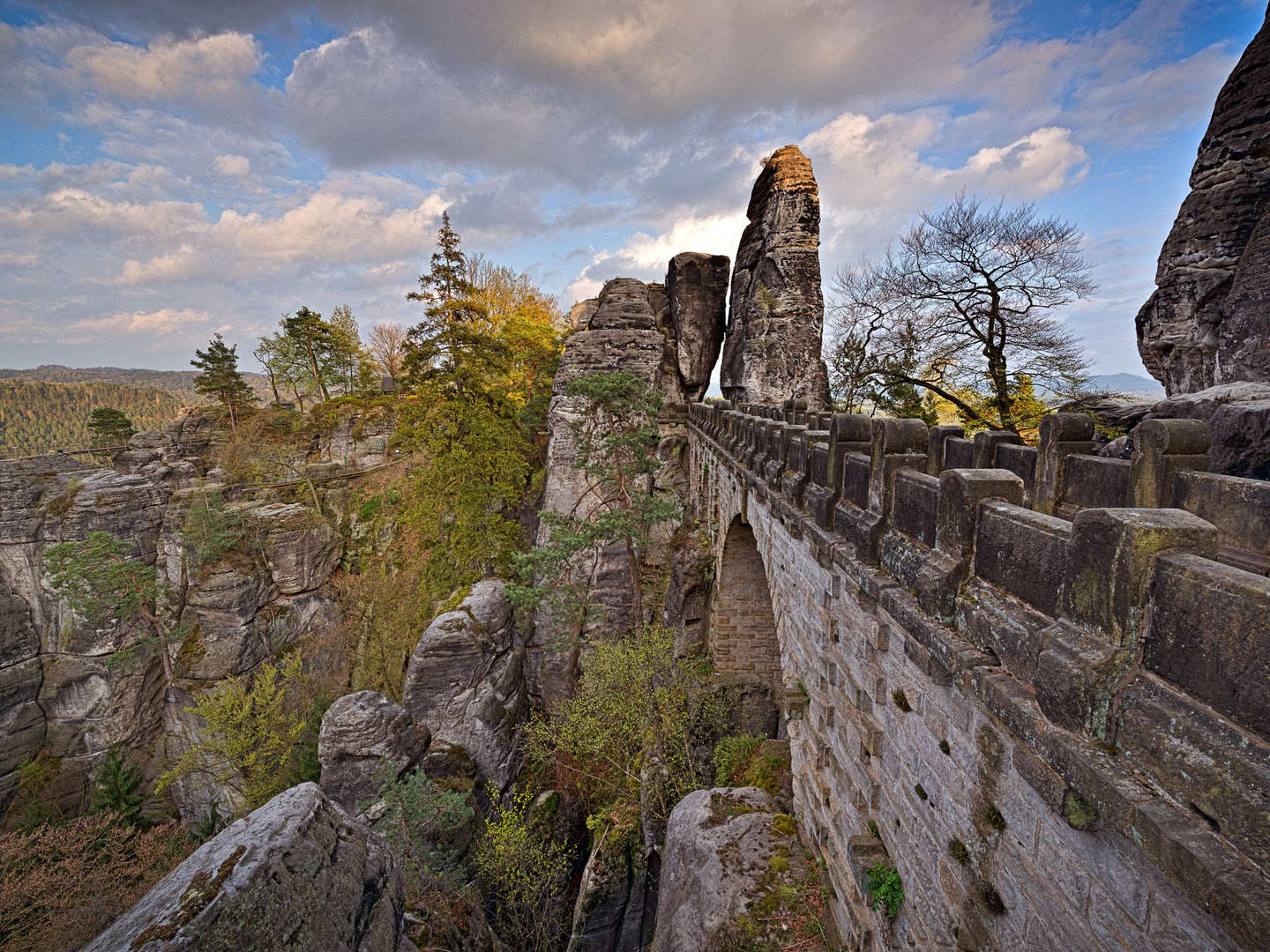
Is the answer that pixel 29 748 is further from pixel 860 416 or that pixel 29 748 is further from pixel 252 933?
pixel 860 416

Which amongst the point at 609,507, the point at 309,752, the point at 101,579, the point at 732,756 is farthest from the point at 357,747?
the point at 101,579

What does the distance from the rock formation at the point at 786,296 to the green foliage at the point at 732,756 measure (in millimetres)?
10395

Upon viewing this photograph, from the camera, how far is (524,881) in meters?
11.1

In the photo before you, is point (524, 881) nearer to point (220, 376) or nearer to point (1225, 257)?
point (1225, 257)

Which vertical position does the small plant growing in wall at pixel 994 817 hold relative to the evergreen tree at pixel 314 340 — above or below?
below

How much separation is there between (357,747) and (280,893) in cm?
801

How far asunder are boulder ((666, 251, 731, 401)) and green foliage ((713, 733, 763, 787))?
1478 cm

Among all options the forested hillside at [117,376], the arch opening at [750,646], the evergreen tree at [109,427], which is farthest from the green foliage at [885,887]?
the forested hillside at [117,376]

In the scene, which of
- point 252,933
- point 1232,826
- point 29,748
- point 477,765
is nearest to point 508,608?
point 477,765

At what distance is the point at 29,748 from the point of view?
62.2 ft

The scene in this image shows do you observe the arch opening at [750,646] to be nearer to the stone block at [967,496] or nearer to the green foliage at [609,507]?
the green foliage at [609,507]

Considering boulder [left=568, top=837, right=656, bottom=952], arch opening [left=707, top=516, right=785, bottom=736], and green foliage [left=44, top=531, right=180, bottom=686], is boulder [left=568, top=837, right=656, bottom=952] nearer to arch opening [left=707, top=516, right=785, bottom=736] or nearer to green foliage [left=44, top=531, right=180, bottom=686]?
arch opening [left=707, top=516, right=785, bottom=736]

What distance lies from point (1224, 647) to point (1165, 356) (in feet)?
34.0

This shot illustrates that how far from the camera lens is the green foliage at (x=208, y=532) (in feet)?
63.2
